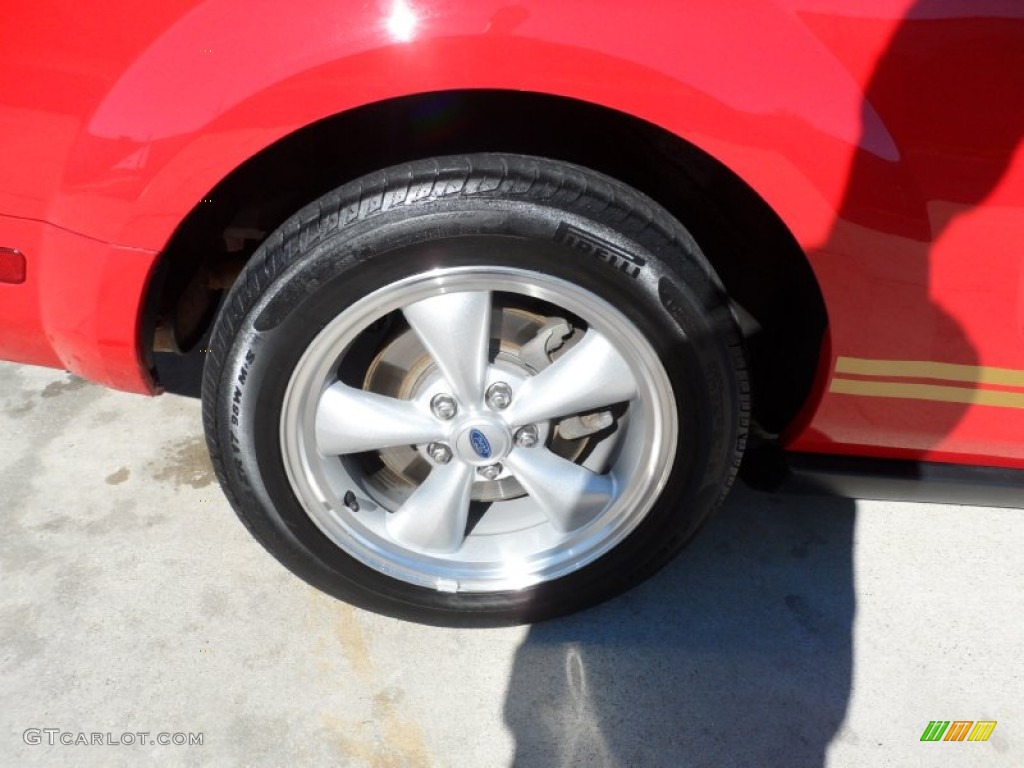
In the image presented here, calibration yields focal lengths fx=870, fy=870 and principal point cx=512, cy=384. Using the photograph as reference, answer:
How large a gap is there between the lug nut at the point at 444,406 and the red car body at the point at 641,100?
59 cm

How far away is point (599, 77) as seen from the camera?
141 cm

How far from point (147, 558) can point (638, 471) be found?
1209 mm

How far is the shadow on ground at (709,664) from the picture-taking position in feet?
5.83

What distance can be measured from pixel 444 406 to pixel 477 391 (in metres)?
0.09

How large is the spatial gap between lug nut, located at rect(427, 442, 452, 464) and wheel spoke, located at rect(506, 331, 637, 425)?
16cm

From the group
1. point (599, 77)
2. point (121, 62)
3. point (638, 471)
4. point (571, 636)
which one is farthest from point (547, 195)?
point (571, 636)

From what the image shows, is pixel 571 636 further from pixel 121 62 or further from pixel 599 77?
pixel 121 62

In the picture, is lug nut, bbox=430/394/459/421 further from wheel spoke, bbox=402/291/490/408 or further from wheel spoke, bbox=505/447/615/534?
wheel spoke, bbox=505/447/615/534

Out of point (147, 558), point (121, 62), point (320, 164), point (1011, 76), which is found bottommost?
point (147, 558)

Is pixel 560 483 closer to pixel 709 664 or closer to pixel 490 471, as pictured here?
pixel 490 471

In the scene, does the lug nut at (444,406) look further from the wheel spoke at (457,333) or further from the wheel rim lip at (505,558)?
the wheel rim lip at (505,558)

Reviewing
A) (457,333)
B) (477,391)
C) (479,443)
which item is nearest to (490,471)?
(479,443)

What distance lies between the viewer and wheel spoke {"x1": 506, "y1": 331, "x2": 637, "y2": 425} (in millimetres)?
1699

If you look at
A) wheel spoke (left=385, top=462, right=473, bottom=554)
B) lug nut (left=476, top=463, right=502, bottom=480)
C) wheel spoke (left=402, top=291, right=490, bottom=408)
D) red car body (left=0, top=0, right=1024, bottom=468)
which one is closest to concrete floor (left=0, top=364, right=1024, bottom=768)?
wheel spoke (left=385, top=462, right=473, bottom=554)
